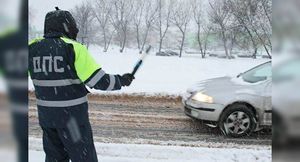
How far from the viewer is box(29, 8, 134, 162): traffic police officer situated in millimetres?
1866

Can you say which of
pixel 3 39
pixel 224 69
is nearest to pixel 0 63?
pixel 3 39

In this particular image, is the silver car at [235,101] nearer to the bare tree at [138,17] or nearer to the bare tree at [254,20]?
the bare tree at [254,20]

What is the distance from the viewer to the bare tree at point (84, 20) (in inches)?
102

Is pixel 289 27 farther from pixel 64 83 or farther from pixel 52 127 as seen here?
pixel 52 127

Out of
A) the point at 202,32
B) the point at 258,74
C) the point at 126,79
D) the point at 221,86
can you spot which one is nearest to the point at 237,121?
the point at 221,86

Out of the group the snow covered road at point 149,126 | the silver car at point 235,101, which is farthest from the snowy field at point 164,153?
the silver car at point 235,101

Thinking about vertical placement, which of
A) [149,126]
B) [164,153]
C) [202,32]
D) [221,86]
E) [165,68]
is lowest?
[164,153]

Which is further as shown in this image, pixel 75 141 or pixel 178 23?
pixel 178 23

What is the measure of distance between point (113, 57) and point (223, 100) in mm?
773

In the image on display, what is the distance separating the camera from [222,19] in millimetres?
2600

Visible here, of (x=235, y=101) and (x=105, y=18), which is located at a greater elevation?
(x=105, y=18)

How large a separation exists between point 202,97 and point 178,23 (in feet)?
1.68

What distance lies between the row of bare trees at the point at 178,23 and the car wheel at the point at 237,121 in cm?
37

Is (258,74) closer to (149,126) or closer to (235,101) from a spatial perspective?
(235,101)
